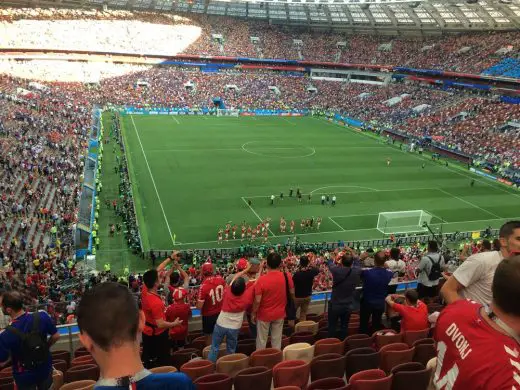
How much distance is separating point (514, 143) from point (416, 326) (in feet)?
156

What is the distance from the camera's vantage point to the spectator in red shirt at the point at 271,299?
7711 millimetres

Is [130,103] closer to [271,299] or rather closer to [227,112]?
[227,112]

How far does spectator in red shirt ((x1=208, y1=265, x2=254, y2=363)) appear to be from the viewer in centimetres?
759

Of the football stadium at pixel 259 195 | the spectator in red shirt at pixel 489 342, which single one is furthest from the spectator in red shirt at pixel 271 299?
the spectator in red shirt at pixel 489 342

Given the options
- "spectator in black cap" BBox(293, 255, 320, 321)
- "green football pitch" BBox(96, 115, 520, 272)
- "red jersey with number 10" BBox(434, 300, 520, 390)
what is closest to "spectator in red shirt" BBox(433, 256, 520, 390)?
"red jersey with number 10" BBox(434, 300, 520, 390)

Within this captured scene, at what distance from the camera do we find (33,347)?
223 inches

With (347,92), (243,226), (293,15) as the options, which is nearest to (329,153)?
(243,226)

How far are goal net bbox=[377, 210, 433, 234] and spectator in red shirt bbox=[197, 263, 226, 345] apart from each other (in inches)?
947

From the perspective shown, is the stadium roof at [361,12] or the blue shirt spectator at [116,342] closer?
the blue shirt spectator at [116,342]

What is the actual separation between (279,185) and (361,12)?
6040 cm

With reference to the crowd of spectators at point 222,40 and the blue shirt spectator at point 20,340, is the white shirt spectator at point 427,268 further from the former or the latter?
the crowd of spectators at point 222,40

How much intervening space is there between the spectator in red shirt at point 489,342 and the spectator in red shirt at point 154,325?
4587 mm

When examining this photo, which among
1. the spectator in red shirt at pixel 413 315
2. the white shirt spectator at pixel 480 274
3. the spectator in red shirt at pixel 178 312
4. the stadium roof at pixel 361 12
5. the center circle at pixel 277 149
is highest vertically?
the stadium roof at pixel 361 12

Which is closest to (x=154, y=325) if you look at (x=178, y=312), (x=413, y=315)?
(x=178, y=312)
